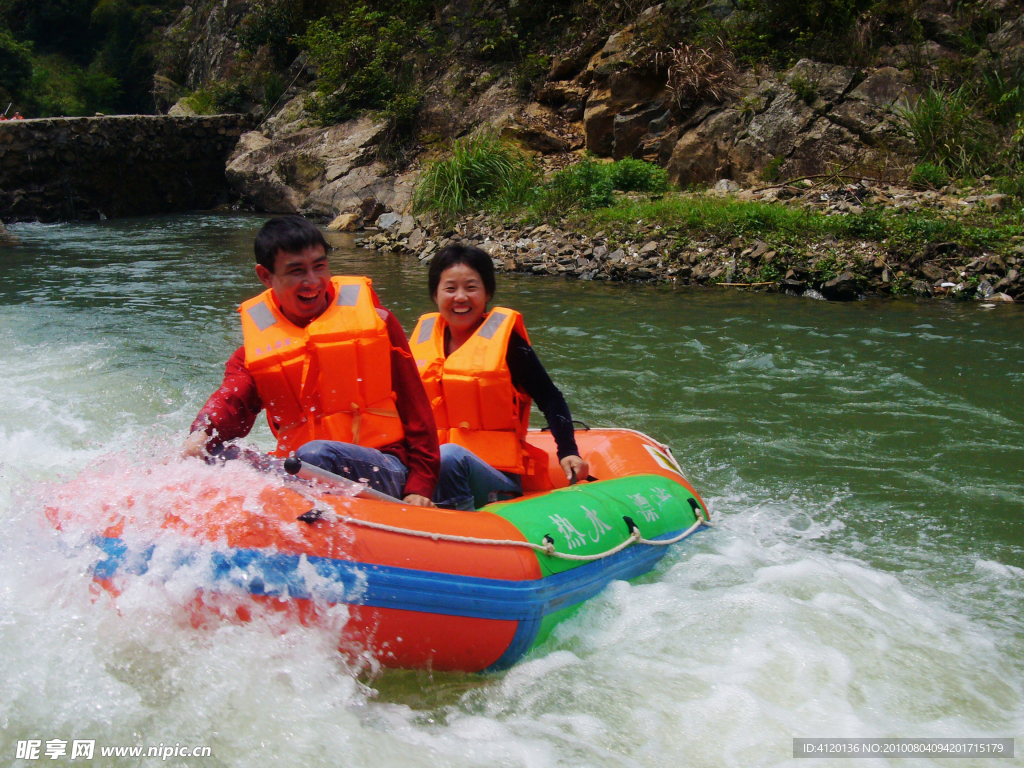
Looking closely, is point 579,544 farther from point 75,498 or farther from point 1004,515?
point 1004,515

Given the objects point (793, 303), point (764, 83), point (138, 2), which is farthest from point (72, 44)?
point (793, 303)

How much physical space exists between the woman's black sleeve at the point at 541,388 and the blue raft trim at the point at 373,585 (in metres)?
0.71

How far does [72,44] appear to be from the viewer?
3130cm

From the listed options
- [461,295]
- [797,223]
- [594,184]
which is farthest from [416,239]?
[461,295]

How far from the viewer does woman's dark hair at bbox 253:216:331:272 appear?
94.4 inches

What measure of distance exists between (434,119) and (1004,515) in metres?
14.3

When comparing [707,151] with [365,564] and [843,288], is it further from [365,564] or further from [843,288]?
[365,564]

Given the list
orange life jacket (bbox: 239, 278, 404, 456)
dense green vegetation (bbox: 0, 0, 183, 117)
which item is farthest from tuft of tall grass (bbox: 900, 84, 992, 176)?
dense green vegetation (bbox: 0, 0, 183, 117)

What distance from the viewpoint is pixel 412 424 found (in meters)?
2.56

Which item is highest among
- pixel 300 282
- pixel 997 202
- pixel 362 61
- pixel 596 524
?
pixel 362 61

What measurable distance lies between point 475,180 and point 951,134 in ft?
20.2

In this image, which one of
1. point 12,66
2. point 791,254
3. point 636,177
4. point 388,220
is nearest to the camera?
point 791,254

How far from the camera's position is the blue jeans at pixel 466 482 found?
2.72 m

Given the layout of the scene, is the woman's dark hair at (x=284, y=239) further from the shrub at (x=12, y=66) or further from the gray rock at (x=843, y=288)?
the shrub at (x=12, y=66)
